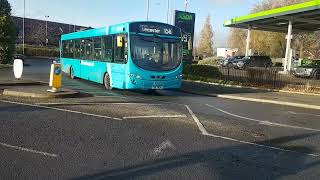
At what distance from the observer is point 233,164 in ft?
24.3

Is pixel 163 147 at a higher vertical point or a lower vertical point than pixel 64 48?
lower

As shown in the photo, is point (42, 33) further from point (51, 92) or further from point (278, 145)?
point (278, 145)

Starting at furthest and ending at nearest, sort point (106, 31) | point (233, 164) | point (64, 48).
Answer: point (64, 48), point (106, 31), point (233, 164)

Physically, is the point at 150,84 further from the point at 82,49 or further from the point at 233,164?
the point at 233,164

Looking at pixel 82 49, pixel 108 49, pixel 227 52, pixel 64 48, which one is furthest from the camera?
pixel 227 52

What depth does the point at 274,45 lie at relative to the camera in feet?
241

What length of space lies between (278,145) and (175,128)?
2.50 metres

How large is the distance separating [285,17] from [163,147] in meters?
32.8

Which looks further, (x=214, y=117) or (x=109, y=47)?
(x=109, y=47)

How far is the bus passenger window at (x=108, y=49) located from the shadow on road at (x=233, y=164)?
11281 mm

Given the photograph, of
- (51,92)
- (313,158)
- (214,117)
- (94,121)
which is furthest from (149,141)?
(51,92)

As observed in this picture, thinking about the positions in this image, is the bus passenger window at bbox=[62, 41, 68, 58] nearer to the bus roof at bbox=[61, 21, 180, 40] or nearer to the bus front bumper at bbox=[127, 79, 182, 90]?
the bus roof at bbox=[61, 21, 180, 40]

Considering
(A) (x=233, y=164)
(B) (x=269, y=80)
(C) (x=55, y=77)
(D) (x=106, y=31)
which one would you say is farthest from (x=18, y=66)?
(B) (x=269, y=80)

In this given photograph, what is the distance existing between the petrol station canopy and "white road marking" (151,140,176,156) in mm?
26077
